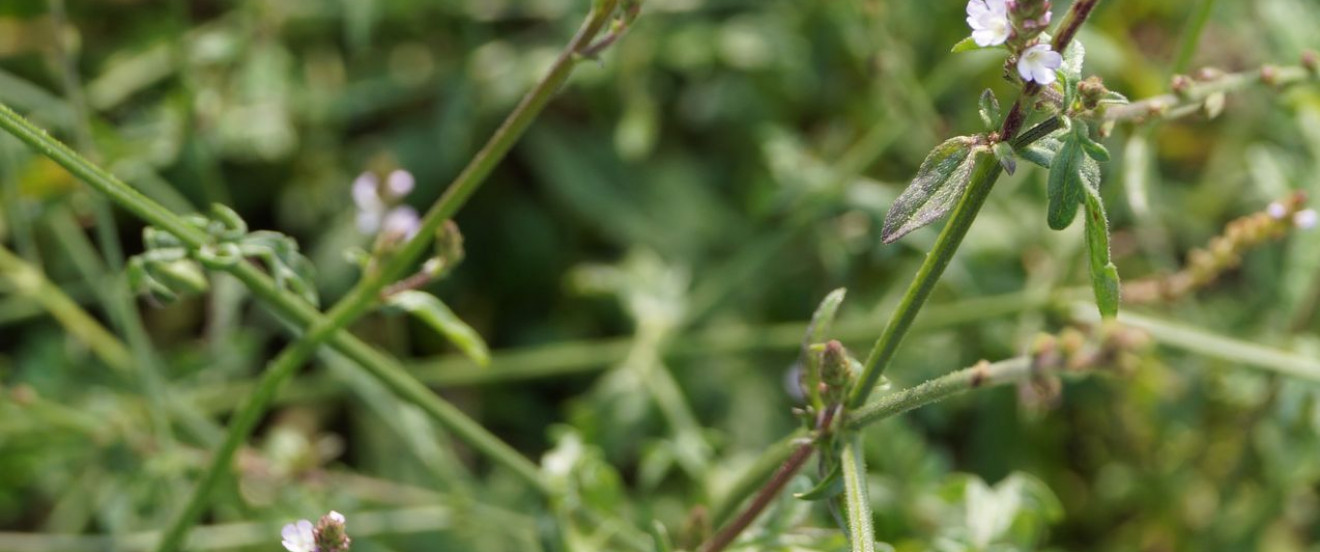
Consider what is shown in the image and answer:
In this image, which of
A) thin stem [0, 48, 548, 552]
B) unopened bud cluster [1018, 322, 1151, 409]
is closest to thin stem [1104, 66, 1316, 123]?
unopened bud cluster [1018, 322, 1151, 409]

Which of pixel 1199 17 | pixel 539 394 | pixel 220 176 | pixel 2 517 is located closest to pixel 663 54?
pixel 539 394

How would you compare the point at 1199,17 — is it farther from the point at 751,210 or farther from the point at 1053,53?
the point at 751,210

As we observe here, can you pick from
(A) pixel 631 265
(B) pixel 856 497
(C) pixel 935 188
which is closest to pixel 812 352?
(B) pixel 856 497

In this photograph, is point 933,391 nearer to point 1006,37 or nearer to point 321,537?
point 1006,37

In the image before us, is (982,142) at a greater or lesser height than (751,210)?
lesser

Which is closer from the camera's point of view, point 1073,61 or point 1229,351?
point 1073,61

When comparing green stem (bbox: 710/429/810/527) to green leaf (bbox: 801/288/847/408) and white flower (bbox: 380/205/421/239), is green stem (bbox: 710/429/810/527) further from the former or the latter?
white flower (bbox: 380/205/421/239)
